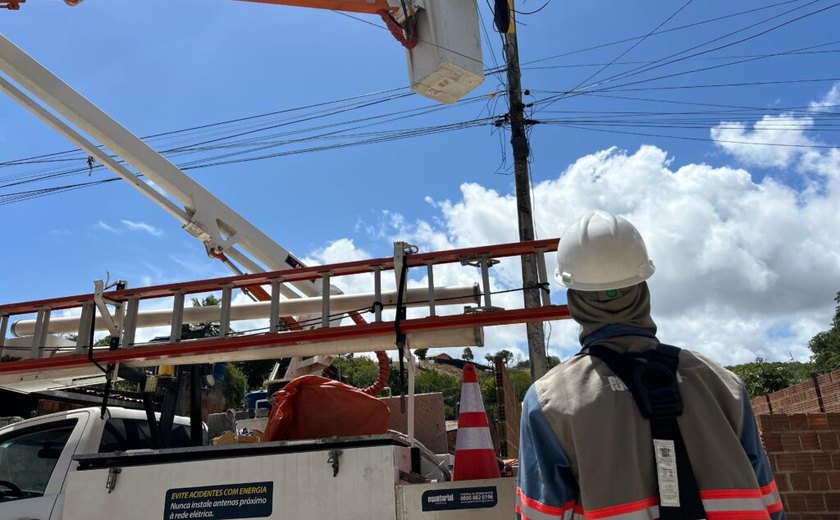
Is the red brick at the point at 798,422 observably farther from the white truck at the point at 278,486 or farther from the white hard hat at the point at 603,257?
the white hard hat at the point at 603,257

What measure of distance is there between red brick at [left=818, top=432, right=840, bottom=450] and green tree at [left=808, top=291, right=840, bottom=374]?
131 ft

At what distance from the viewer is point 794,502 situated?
14.1 ft

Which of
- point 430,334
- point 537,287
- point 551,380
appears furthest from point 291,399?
point 551,380

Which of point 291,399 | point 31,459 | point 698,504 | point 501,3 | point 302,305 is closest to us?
point 698,504

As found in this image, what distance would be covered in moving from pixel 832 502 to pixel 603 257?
324cm

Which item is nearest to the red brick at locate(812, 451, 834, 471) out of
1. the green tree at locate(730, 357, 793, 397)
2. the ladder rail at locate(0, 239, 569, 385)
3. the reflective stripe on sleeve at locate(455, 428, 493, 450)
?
the ladder rail at locate(0, 239, 569, 385)

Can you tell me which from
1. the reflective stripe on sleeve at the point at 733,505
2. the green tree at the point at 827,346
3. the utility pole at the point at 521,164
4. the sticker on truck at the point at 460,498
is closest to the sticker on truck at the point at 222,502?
the sticker on truck at the point at 460,498

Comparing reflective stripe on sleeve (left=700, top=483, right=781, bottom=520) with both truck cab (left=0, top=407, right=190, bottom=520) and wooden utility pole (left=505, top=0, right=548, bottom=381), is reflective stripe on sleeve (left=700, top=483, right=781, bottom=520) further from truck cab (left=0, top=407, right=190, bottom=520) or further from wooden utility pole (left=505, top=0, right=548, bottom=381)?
wooden utility pole (left=505, top=0, right=548, bottom=381)

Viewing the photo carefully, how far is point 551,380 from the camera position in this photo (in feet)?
6.54

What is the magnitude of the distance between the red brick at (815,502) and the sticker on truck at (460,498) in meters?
2.44

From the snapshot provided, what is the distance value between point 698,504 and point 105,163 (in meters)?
6.62

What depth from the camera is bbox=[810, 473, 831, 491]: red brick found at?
4234 millimetres

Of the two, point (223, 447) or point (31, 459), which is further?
point (31, 459)

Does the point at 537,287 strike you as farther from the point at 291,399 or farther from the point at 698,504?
the point at 698,504
